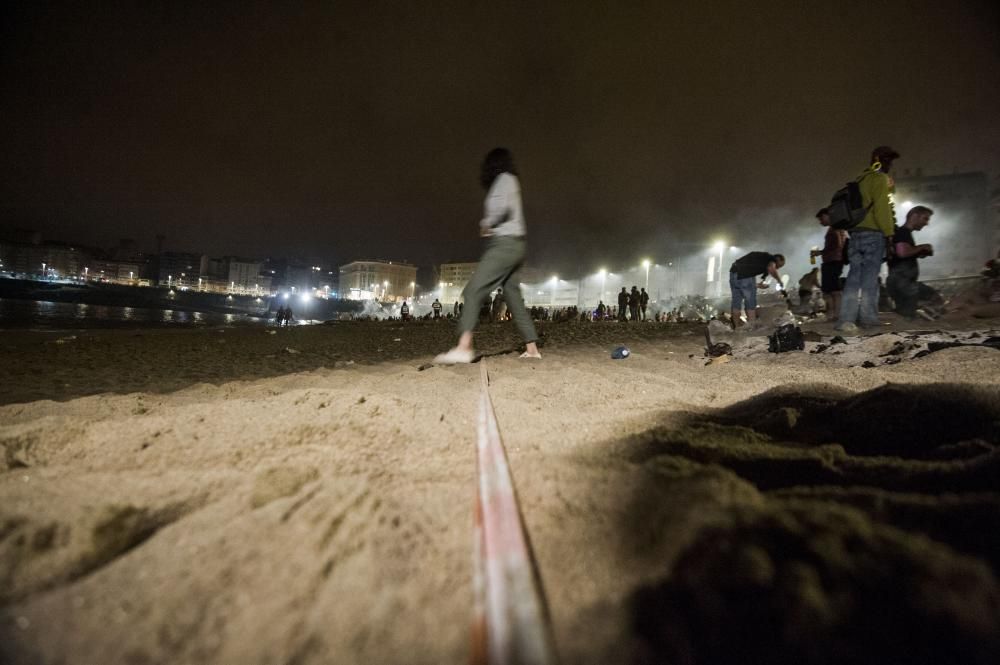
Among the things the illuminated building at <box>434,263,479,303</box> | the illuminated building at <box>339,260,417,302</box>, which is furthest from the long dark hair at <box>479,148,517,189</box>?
the illuminated building at <box>339,260,417,302</box>

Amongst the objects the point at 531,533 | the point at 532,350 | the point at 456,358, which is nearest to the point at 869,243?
the point at 532,350

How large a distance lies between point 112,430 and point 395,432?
3.95 ft

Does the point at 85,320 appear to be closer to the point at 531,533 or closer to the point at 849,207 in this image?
the point at 531,533

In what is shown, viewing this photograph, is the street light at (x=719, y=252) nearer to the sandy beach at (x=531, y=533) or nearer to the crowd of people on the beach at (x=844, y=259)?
the crowd of people on the beach at (x=844, y=259)

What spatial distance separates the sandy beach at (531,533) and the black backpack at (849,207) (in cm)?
445

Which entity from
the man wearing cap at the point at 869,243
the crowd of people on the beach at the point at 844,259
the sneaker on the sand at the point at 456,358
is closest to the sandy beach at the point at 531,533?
the sneaker on the sand at the point at 456,358

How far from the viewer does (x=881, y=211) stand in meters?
5.01

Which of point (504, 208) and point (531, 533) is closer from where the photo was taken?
point (531, 533)

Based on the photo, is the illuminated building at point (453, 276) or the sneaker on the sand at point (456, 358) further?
the illuminated building at point (453, 276)

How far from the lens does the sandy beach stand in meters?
0.62

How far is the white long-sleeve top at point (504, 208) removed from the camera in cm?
434

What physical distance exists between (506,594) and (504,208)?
402 cm

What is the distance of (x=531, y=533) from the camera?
1.02m

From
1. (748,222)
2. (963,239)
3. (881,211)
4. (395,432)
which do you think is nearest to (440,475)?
(395,432)
